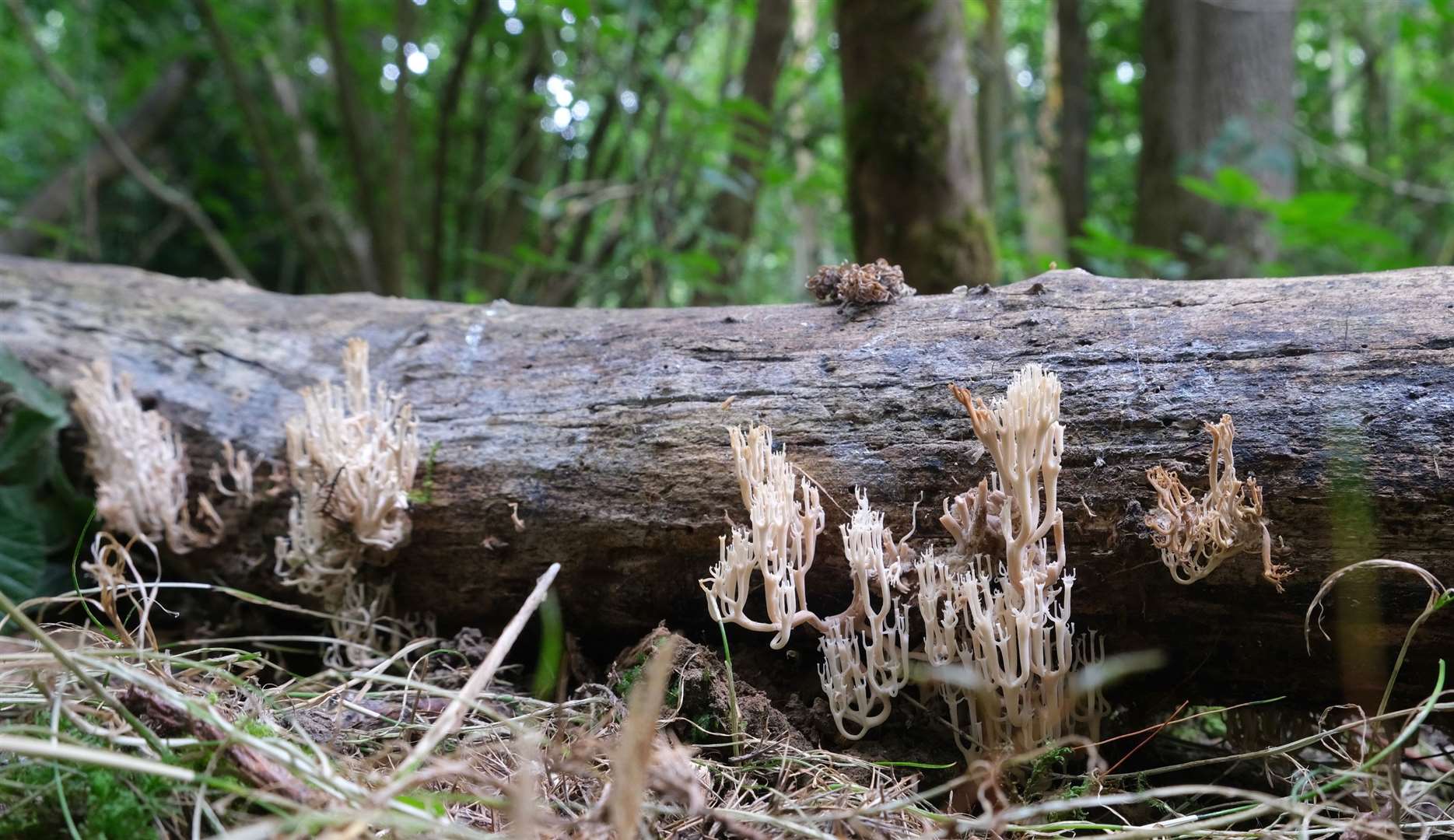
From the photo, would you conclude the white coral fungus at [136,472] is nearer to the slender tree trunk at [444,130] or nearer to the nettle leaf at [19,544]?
the nettle leaf at [19,544]

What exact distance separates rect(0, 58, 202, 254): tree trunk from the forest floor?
17.1ft

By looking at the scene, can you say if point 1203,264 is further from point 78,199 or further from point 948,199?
point 78,199

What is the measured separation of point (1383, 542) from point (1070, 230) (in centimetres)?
658

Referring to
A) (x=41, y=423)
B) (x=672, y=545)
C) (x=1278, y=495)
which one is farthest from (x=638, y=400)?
(x=41, y=423)

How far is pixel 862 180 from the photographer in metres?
4.10

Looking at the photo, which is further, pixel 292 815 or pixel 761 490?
pixel 761 490

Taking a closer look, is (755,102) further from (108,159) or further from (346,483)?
(108,159)

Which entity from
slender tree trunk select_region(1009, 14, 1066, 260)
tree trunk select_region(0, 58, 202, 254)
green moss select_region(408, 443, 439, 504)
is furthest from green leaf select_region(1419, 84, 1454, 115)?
tree trunk select_region(0, 58, 202, 254)

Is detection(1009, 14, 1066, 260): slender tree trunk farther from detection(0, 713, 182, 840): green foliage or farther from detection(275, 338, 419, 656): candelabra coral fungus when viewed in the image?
detection(0, 713, 182, 840): green foliage

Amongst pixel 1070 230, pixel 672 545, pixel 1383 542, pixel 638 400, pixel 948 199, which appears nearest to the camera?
pixel 1383 542

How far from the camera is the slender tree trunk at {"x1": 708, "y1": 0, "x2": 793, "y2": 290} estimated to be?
598 cm

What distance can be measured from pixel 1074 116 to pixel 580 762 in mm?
7944

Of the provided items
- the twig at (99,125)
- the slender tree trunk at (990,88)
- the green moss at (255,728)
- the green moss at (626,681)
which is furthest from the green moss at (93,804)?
the slender tree trunk at (990,88)

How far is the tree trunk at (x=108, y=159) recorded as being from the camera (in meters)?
6.22
